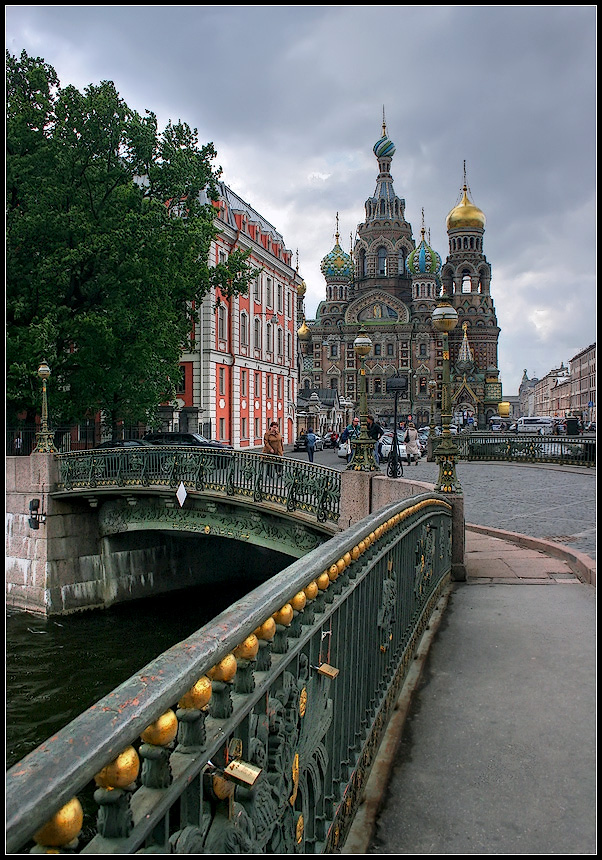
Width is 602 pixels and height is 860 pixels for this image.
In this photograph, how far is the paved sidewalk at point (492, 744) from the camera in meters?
2.99

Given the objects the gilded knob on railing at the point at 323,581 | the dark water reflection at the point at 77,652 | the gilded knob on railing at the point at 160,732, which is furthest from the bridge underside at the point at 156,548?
the gilded knob on railing at the point at 160,732

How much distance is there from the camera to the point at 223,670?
1.66 meters

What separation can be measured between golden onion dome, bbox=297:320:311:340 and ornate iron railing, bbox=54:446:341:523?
8783cm

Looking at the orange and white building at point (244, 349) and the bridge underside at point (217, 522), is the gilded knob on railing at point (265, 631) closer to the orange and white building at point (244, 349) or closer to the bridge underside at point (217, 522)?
the bridge underside at point (217, 522)

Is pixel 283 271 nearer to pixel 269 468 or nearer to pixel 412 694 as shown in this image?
pixel 269 468

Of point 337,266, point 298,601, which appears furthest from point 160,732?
point 337,266

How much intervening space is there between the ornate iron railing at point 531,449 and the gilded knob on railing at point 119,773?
29.1 m

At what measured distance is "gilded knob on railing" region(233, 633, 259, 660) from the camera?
5.91ft

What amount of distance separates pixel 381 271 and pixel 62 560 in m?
95.7

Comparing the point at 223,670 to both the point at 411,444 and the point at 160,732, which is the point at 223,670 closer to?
the point at 160,732

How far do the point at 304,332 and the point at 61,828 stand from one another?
106619 mm

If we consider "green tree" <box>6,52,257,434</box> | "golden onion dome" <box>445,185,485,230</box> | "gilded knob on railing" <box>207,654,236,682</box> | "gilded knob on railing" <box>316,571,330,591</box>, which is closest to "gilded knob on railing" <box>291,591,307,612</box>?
"gilded knob on railing" <box>316,571,330,591</box>

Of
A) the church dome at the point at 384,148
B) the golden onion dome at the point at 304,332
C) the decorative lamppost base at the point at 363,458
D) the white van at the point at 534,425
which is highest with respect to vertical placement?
the church dome at the point at 384,148

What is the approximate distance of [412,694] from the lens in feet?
15.1
